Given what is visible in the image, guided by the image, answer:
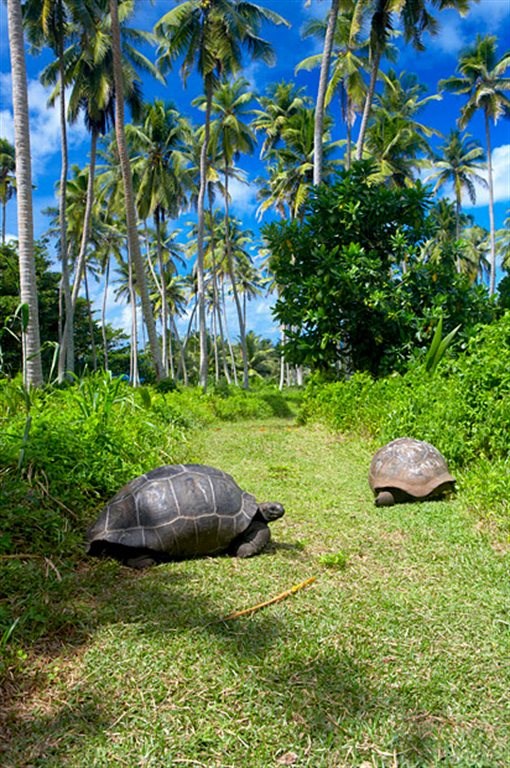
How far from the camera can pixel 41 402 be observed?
672 centimetres

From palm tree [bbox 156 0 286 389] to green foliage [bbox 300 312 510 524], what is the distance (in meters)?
10.3

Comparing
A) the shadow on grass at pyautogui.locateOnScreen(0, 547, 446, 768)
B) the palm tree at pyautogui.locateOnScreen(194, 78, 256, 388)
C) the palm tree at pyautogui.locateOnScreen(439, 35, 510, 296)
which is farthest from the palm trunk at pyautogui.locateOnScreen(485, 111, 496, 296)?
the shadow on grass at pyautogui.locateOnScreen(0, 547, 446, 768)

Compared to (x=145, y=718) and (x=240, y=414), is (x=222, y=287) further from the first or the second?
(x=145, y=718)

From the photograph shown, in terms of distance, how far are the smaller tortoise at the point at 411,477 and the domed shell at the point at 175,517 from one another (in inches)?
76.1

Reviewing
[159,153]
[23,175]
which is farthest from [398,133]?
[23,175]

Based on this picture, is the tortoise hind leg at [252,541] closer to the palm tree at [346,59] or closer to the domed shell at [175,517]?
the domed shell at [175,517]

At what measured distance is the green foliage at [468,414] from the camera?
4.87 m

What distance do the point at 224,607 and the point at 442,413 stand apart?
13.6ft

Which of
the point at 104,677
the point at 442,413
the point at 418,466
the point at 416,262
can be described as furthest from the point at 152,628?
the point at 416,262

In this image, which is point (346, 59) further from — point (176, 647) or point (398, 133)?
point (176, 647)

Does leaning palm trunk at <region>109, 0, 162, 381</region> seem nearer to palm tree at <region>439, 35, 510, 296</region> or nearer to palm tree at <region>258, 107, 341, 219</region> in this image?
palm tree at <region>258, 107, 341, 219</region>

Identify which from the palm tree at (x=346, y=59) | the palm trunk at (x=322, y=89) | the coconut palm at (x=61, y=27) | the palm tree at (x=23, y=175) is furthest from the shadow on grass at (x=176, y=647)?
the palm tree at (x=346, y=59)

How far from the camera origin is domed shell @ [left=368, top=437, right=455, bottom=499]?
5.04m

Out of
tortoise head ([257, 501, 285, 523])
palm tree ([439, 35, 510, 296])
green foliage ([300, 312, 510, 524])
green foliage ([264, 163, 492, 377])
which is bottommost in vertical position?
tortoise head ([257, 501, 285, 523])
